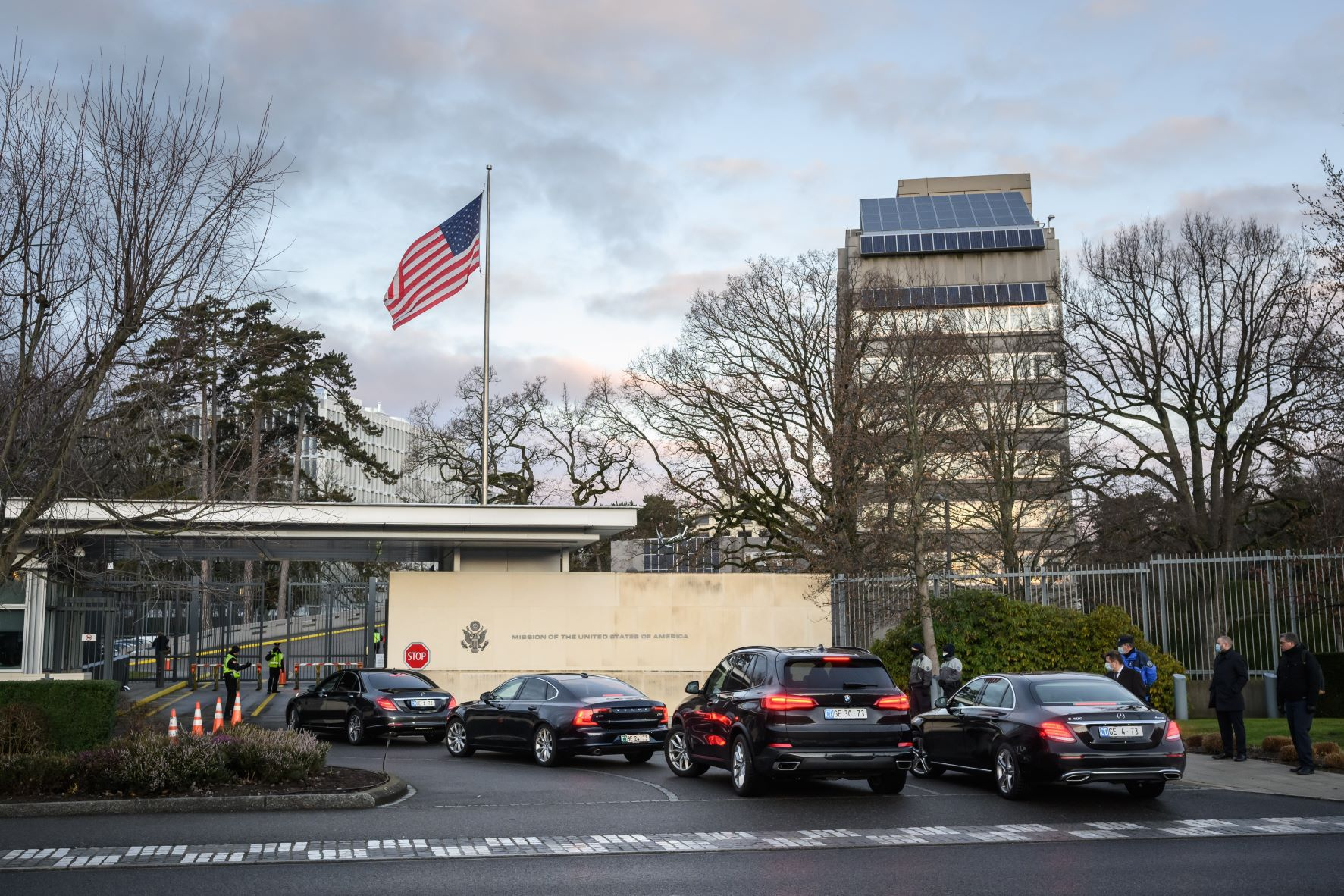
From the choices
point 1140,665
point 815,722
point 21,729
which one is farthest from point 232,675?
point 1140,665

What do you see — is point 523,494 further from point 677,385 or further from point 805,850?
point 805,850

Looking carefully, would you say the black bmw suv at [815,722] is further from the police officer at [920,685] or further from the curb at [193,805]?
the police officer at [920,685]

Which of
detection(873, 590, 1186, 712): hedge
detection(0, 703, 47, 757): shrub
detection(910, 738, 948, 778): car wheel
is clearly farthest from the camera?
detection(873, 590, 1186, 712): hedge

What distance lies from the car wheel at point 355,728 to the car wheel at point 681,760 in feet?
27.6

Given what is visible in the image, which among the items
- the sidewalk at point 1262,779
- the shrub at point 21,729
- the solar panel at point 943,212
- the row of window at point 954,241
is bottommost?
the sidewalk at point 1262,779

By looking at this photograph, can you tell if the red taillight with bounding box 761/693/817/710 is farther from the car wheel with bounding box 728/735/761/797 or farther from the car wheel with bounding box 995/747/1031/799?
the car wheel with bounding box 995/747/1031/799

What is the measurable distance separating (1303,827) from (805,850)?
4.84 m

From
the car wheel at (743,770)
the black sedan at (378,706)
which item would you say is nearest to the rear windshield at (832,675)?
the car wheel at (743,770)

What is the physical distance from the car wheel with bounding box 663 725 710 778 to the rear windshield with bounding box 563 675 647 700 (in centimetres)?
219

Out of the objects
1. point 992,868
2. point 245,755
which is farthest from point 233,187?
point 992,868

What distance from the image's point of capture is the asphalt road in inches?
375

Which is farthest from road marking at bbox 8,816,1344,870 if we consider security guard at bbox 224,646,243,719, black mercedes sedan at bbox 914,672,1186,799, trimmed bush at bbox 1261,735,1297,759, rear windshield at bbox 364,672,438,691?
security guard at bbox 224,646,243,719

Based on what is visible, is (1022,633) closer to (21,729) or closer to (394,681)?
(394,681)

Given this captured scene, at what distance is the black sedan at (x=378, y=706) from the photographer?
23.4 meters
